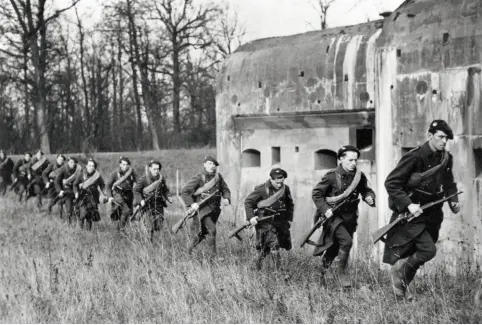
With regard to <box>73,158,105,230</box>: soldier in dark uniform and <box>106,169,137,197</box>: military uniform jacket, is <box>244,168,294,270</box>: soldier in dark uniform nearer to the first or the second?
<box>106,169,137,197</box>: military uniform jacket

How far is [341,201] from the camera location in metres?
6.55

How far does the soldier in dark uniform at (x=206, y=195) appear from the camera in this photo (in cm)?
865

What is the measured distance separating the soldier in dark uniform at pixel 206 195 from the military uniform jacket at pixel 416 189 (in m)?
3.22

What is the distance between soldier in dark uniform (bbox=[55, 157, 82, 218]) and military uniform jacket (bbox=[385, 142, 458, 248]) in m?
7.60

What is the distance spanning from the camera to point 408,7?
1038 cm

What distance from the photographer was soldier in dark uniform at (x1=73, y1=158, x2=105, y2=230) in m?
11.5

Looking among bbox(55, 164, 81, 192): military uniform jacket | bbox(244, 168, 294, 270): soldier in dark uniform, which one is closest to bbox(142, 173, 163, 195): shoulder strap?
bbox(244, 168, 294, 270): soldier in dark uniform

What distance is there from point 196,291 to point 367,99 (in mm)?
7300

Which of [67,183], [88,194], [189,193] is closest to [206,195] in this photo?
[189,193]

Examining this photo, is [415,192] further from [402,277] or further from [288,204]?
[288,204]

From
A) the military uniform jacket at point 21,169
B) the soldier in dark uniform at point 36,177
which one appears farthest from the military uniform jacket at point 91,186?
the military uniform jacket at point 21,169

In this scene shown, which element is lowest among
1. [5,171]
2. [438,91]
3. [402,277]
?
[402,277]

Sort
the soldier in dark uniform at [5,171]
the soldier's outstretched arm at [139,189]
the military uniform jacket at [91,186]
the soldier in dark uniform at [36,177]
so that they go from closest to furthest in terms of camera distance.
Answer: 1. the soldier's outstretched arm at [139,189]
2. the military uniform jacket at [91,186]
3. the soldier in dark uniform at [36,177]
4. the soldier in dark uniform at [5,171]

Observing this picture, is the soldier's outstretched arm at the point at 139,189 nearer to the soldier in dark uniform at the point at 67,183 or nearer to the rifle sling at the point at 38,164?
the soldier in dark uniform at the point at 67,183
